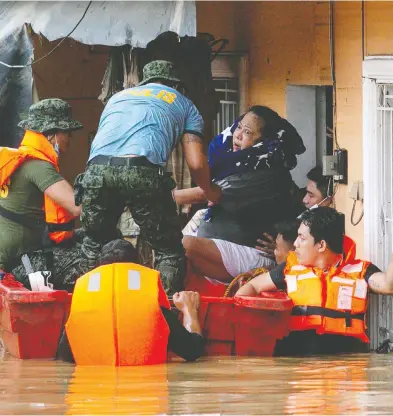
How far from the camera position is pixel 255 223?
1070 centimetres

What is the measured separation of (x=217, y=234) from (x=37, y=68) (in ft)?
8.08

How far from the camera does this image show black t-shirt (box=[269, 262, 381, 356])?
9453mm

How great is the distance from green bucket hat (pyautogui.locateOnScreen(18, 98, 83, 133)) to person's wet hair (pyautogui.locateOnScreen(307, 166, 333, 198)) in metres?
2.23

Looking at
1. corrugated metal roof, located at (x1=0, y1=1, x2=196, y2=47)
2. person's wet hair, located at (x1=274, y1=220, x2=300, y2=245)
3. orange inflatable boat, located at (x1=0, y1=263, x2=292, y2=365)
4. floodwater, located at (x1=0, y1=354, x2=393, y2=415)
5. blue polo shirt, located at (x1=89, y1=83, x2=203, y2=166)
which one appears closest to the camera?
floodwater, located at (x1=0, y1=354, x2=393, y2=415)

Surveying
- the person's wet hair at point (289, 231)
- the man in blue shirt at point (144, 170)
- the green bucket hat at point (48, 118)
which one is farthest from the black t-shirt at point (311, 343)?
the green bucket hat at point (48, 118)

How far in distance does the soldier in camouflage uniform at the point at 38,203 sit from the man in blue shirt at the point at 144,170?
A: 32cm

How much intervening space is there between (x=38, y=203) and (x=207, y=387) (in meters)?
2.98

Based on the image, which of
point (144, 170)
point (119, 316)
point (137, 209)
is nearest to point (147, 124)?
point (144, 170)

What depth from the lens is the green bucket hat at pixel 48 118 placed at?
33.9 feet

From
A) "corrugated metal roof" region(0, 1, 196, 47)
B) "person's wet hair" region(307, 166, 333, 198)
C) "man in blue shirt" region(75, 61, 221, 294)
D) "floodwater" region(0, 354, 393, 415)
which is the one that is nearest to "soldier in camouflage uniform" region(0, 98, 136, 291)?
"man in blue shirt" region(75, 61, 221, 294)

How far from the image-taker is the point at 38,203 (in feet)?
33.8

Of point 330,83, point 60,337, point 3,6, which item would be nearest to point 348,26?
point 330,83

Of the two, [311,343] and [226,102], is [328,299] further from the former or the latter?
[226,102]

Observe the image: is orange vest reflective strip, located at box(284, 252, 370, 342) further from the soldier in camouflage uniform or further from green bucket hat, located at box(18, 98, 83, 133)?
green bucket hat, located at box(18, 98, 83, 133)
